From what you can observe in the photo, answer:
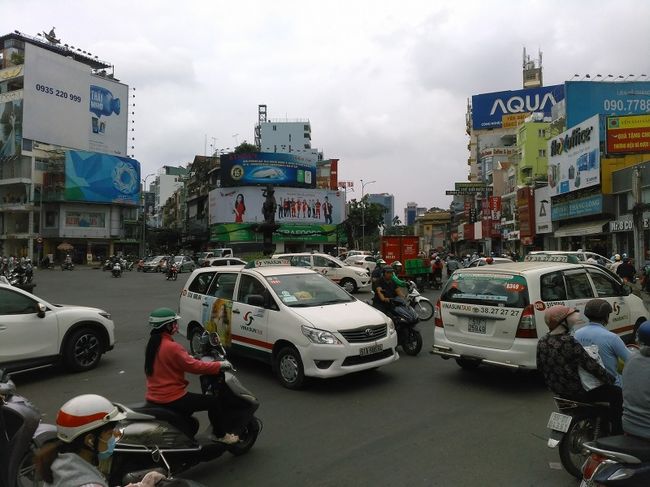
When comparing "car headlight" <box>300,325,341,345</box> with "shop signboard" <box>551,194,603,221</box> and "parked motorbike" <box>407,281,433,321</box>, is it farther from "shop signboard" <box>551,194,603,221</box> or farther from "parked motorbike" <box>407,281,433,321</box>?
"shop signboard" <box>551,194,603,221</box>

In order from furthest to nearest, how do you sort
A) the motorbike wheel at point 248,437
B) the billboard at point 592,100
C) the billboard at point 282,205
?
the billboard at point 282,205, the billboard at point 592,100, the motorbike wheel at point 248,437

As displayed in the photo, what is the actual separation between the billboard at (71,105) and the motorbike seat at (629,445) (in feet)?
222

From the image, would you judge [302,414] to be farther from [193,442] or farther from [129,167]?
[129,167]

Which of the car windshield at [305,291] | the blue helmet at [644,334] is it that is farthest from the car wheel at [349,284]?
the blue helmet at [644,334]

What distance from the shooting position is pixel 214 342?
15.0 feet

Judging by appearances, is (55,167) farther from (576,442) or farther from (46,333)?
(576,442)

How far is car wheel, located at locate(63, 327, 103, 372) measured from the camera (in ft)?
24.9

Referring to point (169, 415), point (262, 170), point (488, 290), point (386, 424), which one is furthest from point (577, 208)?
point (262, 170)

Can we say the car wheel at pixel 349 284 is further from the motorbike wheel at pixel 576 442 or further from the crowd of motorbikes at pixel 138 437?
the motorbike wheel at pixel 576 442

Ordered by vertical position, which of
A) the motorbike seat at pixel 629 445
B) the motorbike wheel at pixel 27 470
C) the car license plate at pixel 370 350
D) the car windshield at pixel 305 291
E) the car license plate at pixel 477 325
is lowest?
the motorbike wheel at pixel 27 470

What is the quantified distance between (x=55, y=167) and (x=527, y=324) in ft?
221

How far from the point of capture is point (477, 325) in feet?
22.1

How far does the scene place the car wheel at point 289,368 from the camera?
6.55 m

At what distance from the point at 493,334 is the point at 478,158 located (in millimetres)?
76124
